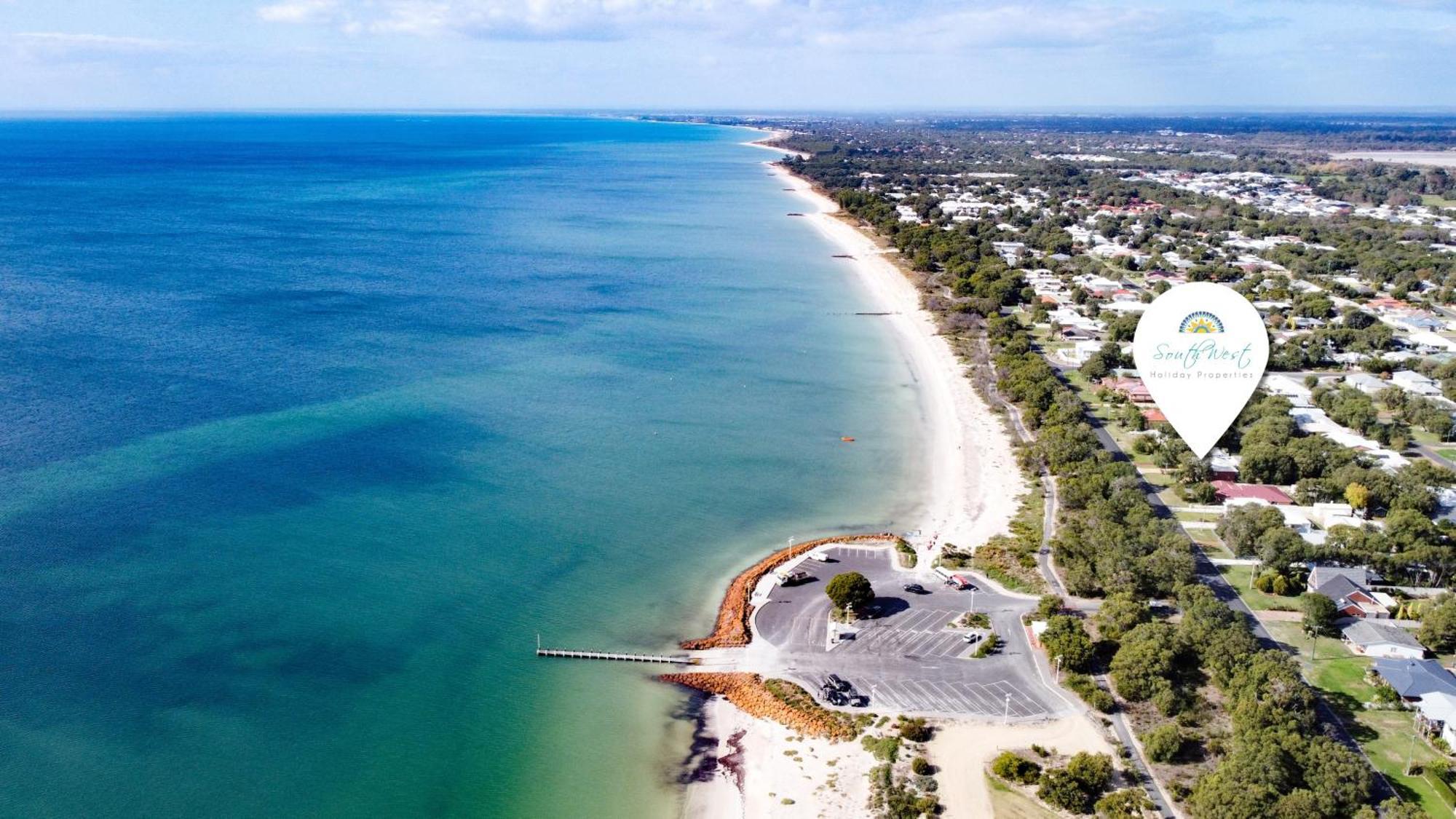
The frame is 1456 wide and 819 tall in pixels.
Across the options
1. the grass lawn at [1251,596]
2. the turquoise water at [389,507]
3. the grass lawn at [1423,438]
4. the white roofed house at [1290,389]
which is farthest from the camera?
the white roofed house at [1290,389]

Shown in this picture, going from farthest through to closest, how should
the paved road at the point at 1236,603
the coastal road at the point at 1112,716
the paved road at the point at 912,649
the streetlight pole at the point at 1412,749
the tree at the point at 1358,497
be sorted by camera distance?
the tree at the point at 1358,497 < the paved road at the point at 912,649 < the paved road at the point at 1236,603 < the streetlight pole at the point at 1412,749 < the coastal road at the point at 1112,716

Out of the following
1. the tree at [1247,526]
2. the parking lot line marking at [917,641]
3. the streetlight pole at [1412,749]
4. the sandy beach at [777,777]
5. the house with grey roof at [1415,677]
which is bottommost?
the sandy beach at [777,777]

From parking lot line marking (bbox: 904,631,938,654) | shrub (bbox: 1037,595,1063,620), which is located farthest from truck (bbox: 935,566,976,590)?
parking lot line marking (bbox: 904,631,938,654)

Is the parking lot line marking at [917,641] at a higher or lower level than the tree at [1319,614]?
lower

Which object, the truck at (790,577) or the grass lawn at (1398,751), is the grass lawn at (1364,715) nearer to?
the grass lawn at (1398,751)

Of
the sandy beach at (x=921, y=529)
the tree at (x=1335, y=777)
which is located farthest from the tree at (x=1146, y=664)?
the tree at (x=1335, y=777)

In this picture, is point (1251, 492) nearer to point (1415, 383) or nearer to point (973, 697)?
point (973, 697)

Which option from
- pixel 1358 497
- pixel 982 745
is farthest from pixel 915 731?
pixel 1358 497
